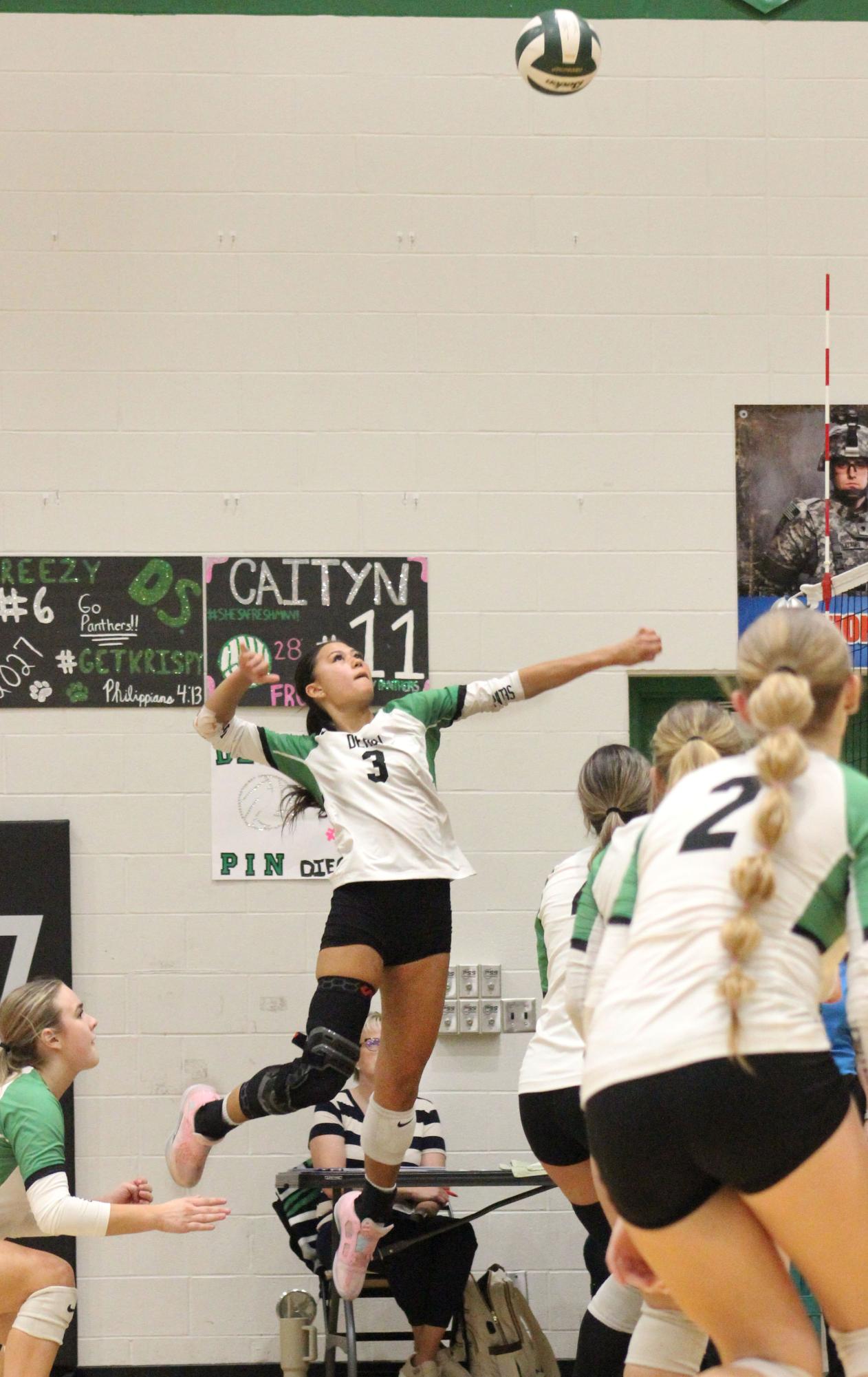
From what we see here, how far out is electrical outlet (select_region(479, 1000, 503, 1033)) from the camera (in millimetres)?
5305

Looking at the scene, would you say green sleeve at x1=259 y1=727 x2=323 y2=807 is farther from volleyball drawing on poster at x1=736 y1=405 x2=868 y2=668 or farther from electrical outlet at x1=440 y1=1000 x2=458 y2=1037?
volleyball drawing on poster at x1=736 y1=405 x2=868 y2=668

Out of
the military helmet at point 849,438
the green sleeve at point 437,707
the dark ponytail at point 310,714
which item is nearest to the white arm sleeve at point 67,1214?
the dark ponytail at point 310,714

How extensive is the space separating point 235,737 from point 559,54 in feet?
7.88

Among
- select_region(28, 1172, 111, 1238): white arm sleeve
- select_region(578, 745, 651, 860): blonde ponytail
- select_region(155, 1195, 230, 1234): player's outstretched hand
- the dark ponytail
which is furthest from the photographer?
the dark ponytail

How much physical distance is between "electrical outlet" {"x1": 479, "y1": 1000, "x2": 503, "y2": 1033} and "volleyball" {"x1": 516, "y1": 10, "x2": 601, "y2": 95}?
3226 millimetres

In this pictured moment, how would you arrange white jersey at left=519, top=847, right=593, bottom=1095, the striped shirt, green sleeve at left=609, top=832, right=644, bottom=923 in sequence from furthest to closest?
the striped shirt, white jersey at left=519, top=847, right=593, bottom=1095, green sleeve at left=609, top=832, right=644, bottom=923

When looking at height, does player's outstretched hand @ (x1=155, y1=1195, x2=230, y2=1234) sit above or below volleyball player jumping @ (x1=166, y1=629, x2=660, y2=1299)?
below

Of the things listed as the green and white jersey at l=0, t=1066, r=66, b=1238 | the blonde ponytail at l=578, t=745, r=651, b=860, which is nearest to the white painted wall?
the green and white jersey at l=0, t=1066, r=66, b=1238

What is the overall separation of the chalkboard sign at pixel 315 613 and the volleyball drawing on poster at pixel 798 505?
4.28 feet

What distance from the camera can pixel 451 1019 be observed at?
17.4 feet

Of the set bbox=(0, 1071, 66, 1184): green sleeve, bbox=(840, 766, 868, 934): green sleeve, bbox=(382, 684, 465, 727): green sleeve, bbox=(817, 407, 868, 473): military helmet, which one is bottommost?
bbox=(0, 1071, 66, 1184): green sleeve

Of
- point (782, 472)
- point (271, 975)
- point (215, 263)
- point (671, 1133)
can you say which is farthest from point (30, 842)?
point (671, 1133)

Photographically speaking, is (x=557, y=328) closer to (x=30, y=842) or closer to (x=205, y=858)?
(x=205, y=858)

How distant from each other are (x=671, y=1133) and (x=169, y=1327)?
395cm
